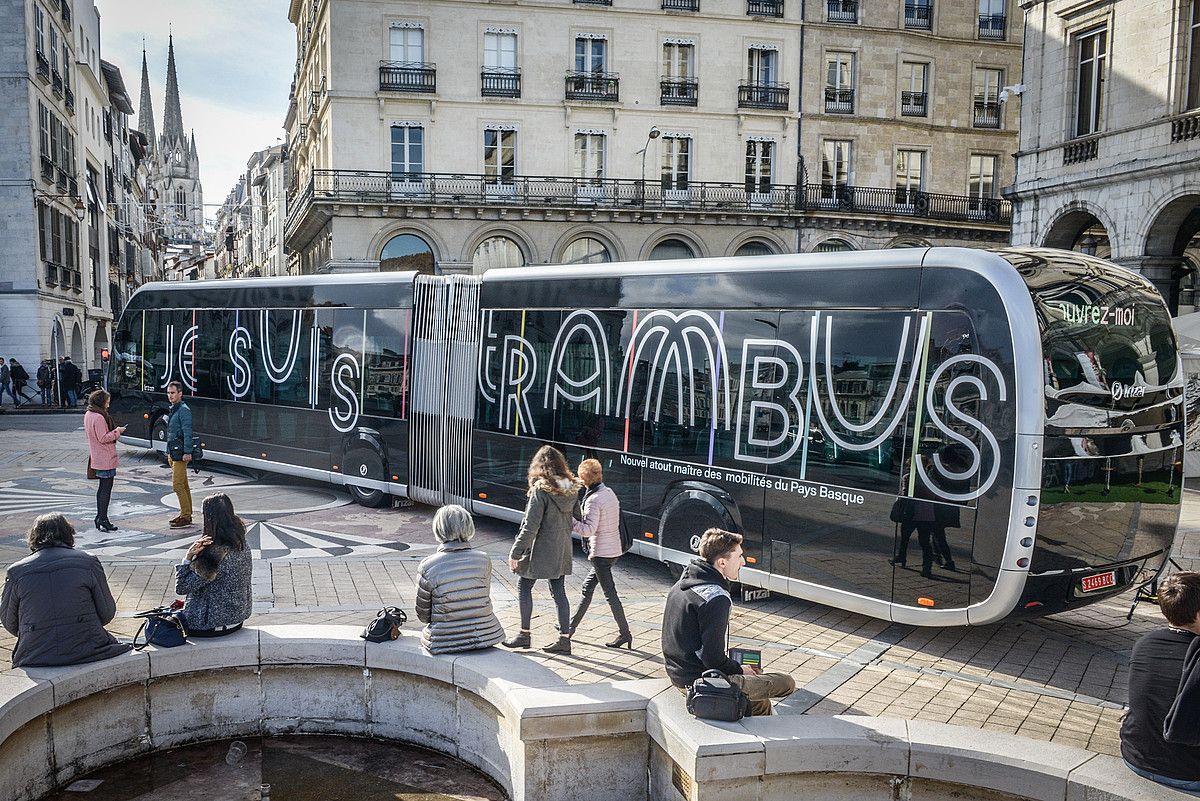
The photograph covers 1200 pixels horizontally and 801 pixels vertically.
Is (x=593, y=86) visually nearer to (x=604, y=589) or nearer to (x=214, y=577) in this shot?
(x=604, y=589)

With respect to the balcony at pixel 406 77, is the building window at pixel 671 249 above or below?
below

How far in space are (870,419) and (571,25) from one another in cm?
3226

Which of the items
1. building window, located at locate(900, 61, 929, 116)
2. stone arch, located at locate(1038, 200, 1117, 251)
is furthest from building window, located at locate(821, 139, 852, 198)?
stone arch, located at locate(1038, 200, 1117, 251)

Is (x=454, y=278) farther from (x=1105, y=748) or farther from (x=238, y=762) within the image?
(x=1105, y=748)

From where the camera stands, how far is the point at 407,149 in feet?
115

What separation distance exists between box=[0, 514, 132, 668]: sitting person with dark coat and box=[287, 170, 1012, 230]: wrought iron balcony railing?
29.3 m

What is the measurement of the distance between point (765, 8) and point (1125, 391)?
34.6 meters

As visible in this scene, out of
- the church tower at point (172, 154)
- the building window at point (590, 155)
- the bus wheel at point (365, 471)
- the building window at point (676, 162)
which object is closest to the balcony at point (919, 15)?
the building window at point (676, 162)

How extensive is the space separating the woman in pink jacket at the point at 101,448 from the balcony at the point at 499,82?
2661cm

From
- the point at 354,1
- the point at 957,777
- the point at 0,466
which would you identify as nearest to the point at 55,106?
the point at 354,1

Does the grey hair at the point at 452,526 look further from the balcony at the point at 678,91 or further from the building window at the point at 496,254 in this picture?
the balcony at the point at 678,91

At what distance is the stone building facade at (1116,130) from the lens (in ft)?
59.7

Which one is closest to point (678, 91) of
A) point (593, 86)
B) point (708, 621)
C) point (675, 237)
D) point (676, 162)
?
point (676, 162)

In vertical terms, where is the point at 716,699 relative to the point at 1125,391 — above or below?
below
